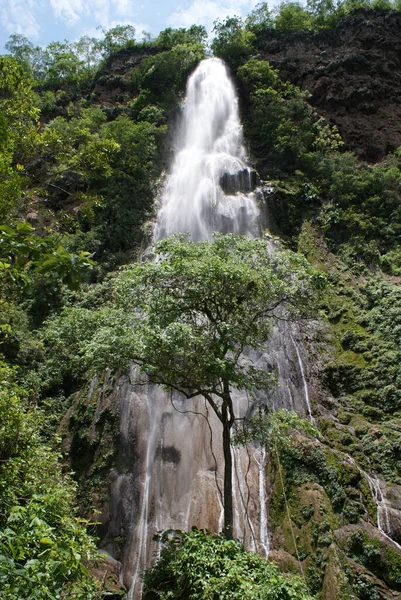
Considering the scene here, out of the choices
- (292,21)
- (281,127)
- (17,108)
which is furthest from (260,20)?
(17,108)

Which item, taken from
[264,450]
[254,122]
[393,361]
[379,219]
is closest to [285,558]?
[264,450]

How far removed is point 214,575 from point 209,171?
18010 mm

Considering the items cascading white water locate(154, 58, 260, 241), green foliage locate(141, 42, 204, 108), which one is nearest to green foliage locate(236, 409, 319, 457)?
cascading white water locate(154, 58, 260, 241)

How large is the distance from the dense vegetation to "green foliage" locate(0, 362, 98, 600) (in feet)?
0.07

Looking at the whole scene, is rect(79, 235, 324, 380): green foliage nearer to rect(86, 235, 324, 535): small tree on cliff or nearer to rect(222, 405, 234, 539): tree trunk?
rect(86, 235, 324, 535): small tree on cliff

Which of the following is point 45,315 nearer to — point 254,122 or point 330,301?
point 330,301

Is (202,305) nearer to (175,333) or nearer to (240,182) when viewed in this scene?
(175,333)

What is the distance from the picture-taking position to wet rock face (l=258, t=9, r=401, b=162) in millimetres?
23812

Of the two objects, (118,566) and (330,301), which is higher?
(330,301)

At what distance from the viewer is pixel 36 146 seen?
28.0ft

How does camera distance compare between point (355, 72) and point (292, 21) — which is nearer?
point (355, 72)

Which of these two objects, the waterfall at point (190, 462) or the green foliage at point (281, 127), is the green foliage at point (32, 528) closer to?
the waterfall at point (190, 462)

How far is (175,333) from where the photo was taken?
22.9 feet

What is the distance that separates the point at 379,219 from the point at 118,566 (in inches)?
626
